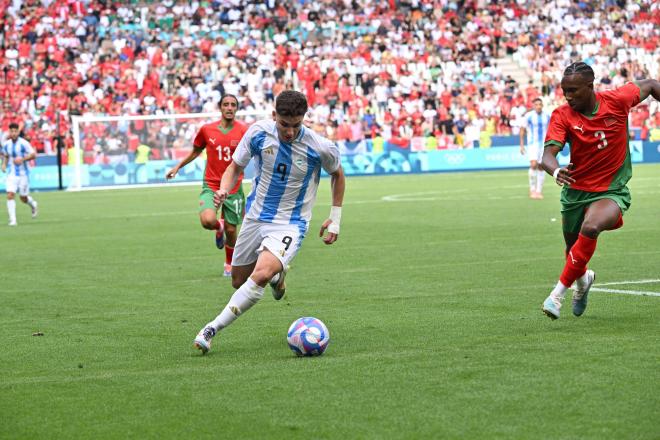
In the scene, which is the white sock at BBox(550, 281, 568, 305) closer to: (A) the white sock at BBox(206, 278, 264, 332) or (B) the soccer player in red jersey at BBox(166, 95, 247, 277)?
(A) the white sock at BBox(206, 278, 264, 332)

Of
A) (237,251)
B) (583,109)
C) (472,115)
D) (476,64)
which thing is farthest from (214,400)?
(476,64)

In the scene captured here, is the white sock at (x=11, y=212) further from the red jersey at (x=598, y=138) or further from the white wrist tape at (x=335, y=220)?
the red jersey at (x=598, y=138)

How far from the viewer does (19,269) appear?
15844 mm

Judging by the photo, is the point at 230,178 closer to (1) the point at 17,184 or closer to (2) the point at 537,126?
(1) the point at 17,184

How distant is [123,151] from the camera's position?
38.8 metres

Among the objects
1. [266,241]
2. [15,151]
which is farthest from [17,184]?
[266,241]

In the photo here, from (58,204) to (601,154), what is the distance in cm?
2388

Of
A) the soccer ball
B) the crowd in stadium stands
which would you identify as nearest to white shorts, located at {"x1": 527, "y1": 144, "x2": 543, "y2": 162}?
the crowd in stadium stands

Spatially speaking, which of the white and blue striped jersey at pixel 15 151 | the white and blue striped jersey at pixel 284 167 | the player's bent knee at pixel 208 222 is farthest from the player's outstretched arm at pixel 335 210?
the white and blue striped jersey at pixel 15 151

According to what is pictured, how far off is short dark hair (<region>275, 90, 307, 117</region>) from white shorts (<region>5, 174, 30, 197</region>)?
18.4 metres

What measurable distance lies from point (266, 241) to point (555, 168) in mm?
2367

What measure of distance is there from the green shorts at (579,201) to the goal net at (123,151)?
95.6 ft

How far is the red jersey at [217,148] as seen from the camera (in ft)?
48.7

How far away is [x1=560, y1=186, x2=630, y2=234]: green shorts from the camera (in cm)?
984
